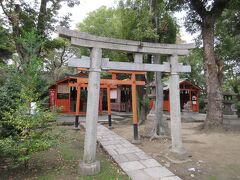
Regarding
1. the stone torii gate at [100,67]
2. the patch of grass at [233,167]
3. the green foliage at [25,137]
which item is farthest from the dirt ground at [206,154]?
the green foliage at [25,137]

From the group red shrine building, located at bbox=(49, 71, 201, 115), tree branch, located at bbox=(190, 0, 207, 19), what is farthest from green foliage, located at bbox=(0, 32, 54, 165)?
red shrine building, located at bbox=(49, 71, 201, 115)

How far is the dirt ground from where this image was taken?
602 centimetres

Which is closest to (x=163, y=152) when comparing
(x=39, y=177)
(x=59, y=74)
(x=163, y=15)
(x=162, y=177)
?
(x=162, y=177)

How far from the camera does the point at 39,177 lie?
556 centimetres

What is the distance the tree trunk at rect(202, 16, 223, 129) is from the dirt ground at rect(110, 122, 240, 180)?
800mm

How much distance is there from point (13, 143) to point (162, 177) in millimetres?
3565

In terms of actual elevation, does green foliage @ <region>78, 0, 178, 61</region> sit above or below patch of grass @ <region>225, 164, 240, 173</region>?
above

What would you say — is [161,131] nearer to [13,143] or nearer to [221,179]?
[221,179]

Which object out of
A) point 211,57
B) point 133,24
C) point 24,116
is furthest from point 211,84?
point 24,116

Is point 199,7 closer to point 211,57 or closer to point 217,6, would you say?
point 217,6

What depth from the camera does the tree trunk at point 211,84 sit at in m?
12.1

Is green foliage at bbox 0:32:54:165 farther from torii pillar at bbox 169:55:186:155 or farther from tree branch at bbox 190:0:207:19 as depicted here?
tree branch at bbox 190:0:207:19

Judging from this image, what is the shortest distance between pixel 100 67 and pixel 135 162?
2.91 m

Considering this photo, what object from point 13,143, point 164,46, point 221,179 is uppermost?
point 164,46
